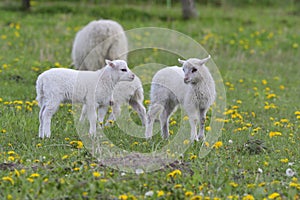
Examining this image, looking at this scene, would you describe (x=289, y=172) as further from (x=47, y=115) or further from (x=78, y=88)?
(x=47, y=115)

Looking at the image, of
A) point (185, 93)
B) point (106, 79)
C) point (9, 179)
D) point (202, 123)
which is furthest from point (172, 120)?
point (9, 179)

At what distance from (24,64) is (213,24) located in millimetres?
7621

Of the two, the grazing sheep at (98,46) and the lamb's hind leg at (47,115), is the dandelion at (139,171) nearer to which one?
the lamb's hind leg at (47,115)

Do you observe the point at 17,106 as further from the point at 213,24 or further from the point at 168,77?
the point at 213,24

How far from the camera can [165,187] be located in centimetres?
502

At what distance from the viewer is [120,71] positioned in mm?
7145

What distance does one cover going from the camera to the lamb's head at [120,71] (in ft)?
23.4

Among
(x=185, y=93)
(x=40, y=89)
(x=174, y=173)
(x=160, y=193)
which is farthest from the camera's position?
(x=185, y=93)

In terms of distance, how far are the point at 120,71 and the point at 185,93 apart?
2.96ft

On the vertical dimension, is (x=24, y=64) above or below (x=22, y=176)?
below

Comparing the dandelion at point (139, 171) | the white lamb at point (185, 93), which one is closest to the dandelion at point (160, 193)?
the dandelion at point (139, 171)

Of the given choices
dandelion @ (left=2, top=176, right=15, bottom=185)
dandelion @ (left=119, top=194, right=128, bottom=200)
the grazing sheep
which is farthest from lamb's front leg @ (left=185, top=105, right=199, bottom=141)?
the grazing sheep

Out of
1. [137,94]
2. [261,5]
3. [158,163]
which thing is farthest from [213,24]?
[158,163]

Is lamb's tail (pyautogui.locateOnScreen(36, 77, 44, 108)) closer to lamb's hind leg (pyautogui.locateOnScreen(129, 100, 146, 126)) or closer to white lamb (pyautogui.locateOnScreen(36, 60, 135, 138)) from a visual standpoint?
white lamb (pyautogui.locateOnScreen(36, 60, 135, 138))
